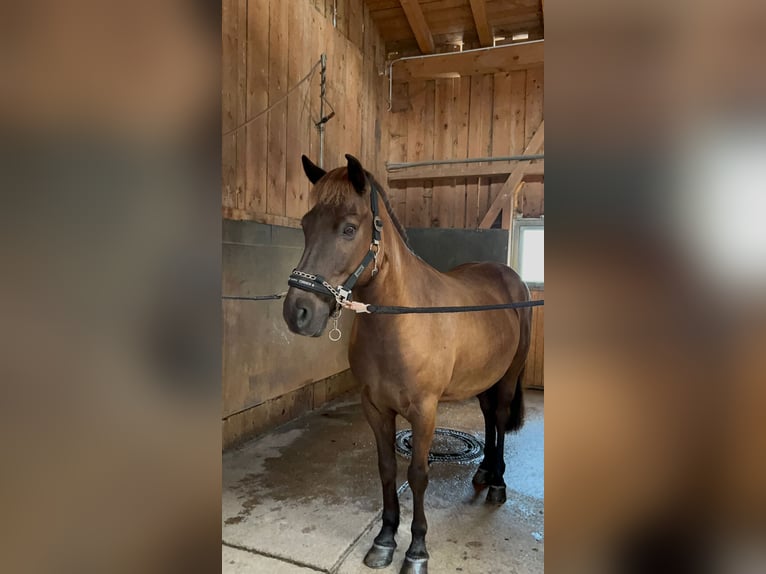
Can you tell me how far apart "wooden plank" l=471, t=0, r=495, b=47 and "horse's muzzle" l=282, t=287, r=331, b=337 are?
4.00 meters

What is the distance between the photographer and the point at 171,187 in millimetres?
424

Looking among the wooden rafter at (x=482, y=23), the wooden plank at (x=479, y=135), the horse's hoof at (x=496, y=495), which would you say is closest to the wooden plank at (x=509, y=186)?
the wooden plank at (x=479, y=135)

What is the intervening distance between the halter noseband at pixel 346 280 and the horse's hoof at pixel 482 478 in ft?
4.94

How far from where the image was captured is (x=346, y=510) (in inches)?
86.6

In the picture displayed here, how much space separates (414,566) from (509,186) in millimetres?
3746

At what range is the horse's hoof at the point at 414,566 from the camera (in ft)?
5.61

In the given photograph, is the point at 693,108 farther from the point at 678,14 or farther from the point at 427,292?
the point at 427,292

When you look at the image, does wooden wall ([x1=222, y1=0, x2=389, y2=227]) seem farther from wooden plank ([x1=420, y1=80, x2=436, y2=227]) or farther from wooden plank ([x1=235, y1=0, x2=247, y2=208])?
wooden plank ([x1=420, y1=80, x2=436, y2=227])

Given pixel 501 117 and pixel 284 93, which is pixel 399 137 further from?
pixel 284 93

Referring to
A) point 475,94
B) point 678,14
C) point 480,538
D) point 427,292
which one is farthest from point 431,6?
point 678,14

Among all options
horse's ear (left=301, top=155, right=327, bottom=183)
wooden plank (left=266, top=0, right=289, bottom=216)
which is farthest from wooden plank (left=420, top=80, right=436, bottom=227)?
horse's ear (left=301, top=155, right=327, bottom=183)

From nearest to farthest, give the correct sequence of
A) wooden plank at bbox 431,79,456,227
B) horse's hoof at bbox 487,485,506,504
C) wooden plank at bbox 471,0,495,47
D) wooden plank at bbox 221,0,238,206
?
1. horse's hoof at bbox 487,485,506,504
2. wooden plank at bbox 221,0,238,206
3. wooden plank at bbox 471,0,495,47
4. wooden plank at bbox 431,79,456,227

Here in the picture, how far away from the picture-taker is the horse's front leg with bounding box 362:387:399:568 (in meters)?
1.83

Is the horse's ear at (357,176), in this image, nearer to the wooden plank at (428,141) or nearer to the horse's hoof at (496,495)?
the horse's hoof at (496,495)
